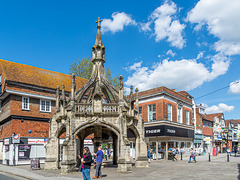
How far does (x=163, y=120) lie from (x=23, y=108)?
17.4 metres

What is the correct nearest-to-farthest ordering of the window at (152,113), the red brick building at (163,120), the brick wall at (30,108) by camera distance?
1. the brick wall at (30,108)
2. the red brick building at (163,120)
3. the window at (152,113)

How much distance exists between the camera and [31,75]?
1155 inches

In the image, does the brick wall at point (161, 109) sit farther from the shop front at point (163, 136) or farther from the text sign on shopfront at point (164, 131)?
the text sign on shopfront at point (164, 131)

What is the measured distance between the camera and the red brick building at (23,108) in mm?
25594

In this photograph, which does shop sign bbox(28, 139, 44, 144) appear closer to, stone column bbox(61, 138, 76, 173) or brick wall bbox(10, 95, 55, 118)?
brick wall bbox(10, 95, 55, 118)

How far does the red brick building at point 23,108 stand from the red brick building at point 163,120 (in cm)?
1304

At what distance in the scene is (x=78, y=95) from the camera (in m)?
18.5

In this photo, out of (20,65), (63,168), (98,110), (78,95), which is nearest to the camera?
(63,168)

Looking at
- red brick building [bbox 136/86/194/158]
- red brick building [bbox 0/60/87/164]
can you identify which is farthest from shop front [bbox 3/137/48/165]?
red brick building [bbox 136/86/194/158]

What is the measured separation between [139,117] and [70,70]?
24.3 metres

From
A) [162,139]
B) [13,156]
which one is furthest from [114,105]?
[162,139]

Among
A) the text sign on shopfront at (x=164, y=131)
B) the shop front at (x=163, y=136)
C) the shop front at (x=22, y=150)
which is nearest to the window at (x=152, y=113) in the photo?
the shop front at (x=163, y=136)

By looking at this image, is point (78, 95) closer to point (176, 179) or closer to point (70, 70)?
point (176, 179)

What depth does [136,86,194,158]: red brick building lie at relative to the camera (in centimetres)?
3170
